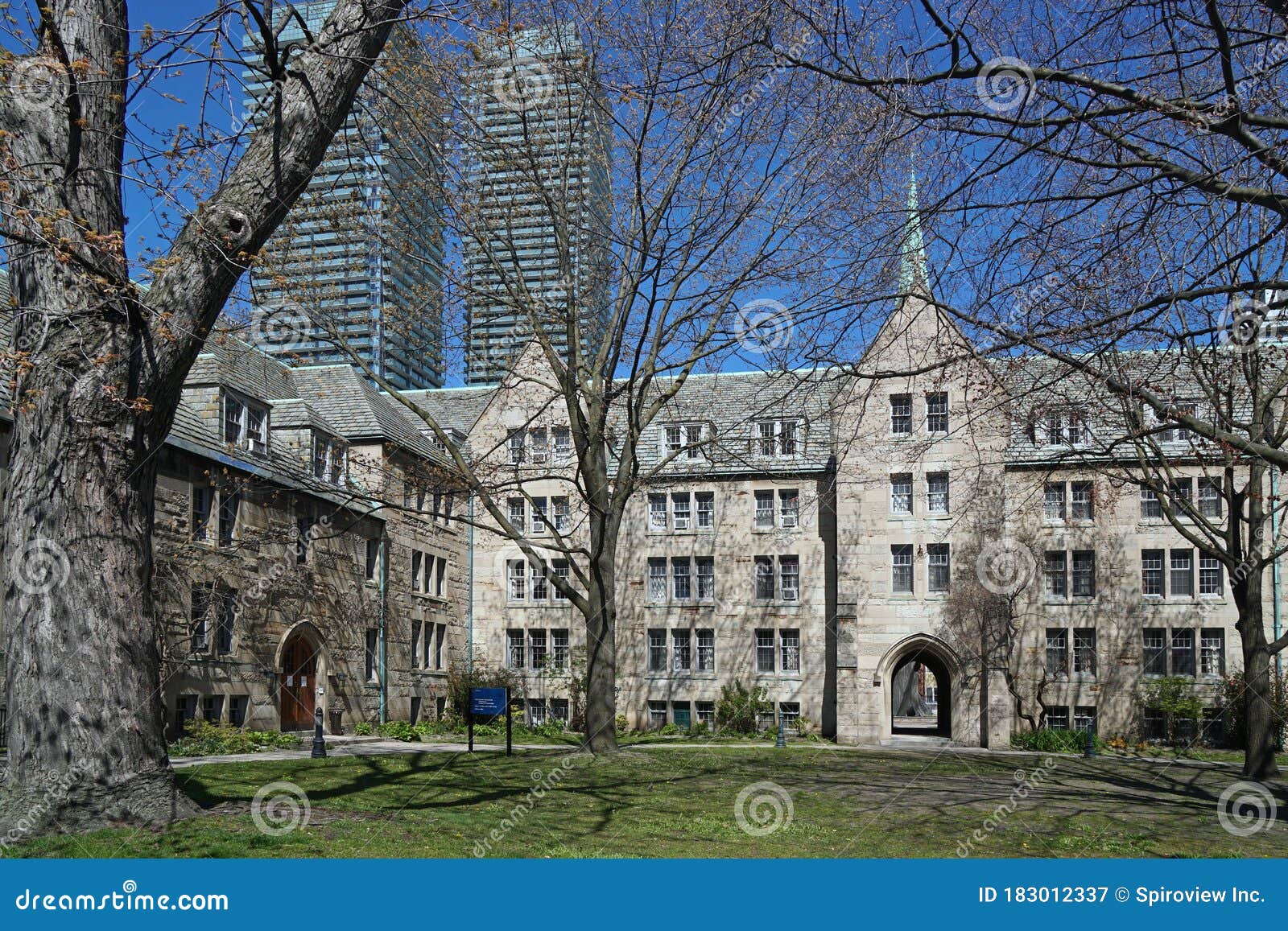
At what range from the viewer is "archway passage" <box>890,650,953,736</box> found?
128ft

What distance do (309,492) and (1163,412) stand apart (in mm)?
23723

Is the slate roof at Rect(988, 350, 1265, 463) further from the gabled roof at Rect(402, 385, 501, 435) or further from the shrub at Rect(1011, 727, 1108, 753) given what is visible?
the gabled roof at Rect(402, 385, 501, 435)

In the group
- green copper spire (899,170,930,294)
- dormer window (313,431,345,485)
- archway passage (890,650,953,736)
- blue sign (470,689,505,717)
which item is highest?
dormer window (313,431,345,485)

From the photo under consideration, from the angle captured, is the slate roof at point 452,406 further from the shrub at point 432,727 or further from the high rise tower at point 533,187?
the high rise tower at point 533,187

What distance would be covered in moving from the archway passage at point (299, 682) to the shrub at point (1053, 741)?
20545 mm

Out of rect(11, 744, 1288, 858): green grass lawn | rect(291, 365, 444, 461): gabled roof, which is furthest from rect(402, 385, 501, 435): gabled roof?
rect(11, 744, 1288, 858): green grass lawn

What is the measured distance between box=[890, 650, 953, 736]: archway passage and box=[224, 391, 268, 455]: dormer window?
68.9 ft

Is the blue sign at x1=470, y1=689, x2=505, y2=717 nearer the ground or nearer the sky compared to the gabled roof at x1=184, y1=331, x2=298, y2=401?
nearer the ground

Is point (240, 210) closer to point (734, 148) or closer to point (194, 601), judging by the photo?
point (734, 148)

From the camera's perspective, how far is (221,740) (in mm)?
23062

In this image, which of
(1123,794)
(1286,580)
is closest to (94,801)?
(1123,794)

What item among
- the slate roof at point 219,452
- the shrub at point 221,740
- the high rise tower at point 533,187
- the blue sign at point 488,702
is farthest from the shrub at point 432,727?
the high rise tower at point 533,187

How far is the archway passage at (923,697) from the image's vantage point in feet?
128

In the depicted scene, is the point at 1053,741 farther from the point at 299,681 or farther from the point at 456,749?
the point at 299,681
